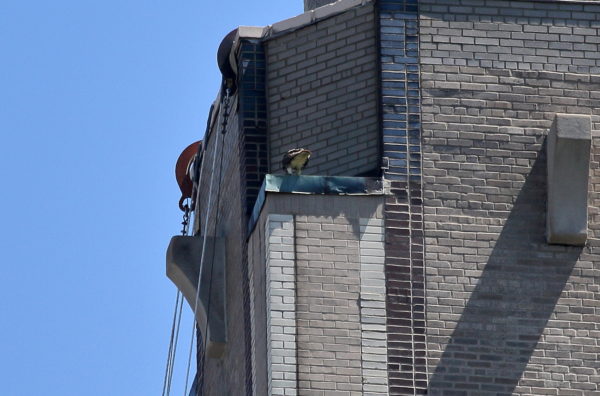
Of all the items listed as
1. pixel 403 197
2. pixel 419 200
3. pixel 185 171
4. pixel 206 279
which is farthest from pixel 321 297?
pixel 185 171

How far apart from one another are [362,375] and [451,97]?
3599 millimetres

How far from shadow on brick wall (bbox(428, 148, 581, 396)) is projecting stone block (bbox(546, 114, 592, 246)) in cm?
13

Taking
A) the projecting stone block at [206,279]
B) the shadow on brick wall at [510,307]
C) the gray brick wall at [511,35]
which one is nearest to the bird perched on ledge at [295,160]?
the gray brick wall at [511,35]

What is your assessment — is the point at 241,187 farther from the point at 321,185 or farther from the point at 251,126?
the point at 321,185

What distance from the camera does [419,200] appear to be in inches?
1008

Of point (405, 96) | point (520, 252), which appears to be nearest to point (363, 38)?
point (405, 96)

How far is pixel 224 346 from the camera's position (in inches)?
1116

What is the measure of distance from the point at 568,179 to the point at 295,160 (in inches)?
121

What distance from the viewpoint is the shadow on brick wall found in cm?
2484

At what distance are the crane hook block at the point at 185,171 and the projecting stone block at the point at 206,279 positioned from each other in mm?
3437

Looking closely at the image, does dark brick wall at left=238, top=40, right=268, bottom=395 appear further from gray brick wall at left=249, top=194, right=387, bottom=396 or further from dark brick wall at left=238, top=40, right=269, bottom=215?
gray brick wall at left=249, top=194, right=387, bottom=396

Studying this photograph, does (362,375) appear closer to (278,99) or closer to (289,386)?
(289,386)

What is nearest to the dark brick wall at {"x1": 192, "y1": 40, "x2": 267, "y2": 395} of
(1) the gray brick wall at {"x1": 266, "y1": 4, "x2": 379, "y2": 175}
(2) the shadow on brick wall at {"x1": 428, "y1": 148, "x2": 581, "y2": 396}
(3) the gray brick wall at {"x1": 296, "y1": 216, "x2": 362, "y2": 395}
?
(1) the gray brick wall at {"x1": 266, "y1": 4, "x2": 379, "y2": 175}

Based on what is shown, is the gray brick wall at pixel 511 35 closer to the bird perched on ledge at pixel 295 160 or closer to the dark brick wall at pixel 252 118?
the bird perched on ledge at pixel 295 160
